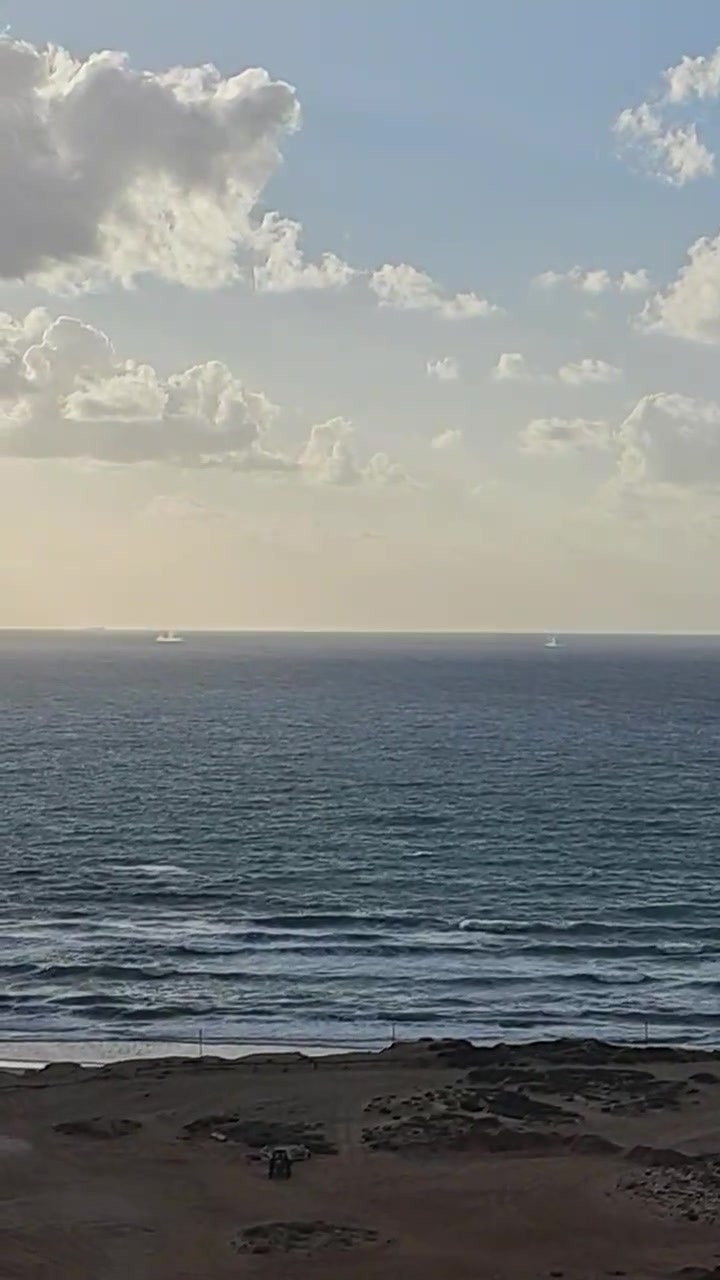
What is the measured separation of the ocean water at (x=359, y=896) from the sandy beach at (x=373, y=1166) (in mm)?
7601

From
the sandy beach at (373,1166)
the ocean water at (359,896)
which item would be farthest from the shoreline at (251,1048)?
the ocean water at (359,896)

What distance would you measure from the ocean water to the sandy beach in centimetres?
760

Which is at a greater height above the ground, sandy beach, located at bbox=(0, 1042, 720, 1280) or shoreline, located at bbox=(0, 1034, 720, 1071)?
sandy beach, located at bbox=(0, 1042, 720, 1280)

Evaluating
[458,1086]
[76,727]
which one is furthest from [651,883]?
[76,727]

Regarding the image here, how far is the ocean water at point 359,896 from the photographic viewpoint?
57656 millimetres

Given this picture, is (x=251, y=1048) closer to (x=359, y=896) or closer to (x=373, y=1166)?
(x=373, y=1166)

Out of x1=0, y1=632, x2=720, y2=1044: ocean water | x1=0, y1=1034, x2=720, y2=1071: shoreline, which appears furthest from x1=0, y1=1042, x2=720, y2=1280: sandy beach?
x1=0, y1=632, x2=720, y2=1044: ocean water

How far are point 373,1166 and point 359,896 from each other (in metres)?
39.3

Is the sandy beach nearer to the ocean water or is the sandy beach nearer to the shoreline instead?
the shoreline

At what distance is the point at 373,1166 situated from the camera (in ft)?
128

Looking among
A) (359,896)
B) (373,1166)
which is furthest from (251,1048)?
(359,896)

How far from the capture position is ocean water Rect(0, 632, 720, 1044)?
189ft

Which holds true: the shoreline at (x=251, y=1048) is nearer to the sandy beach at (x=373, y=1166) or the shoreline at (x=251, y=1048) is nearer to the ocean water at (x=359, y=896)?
the sandy beach at (x=373, y=1166)

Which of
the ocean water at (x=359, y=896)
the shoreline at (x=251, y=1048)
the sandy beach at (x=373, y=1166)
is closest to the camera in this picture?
the sandy beach at (x=373, y=1166)
